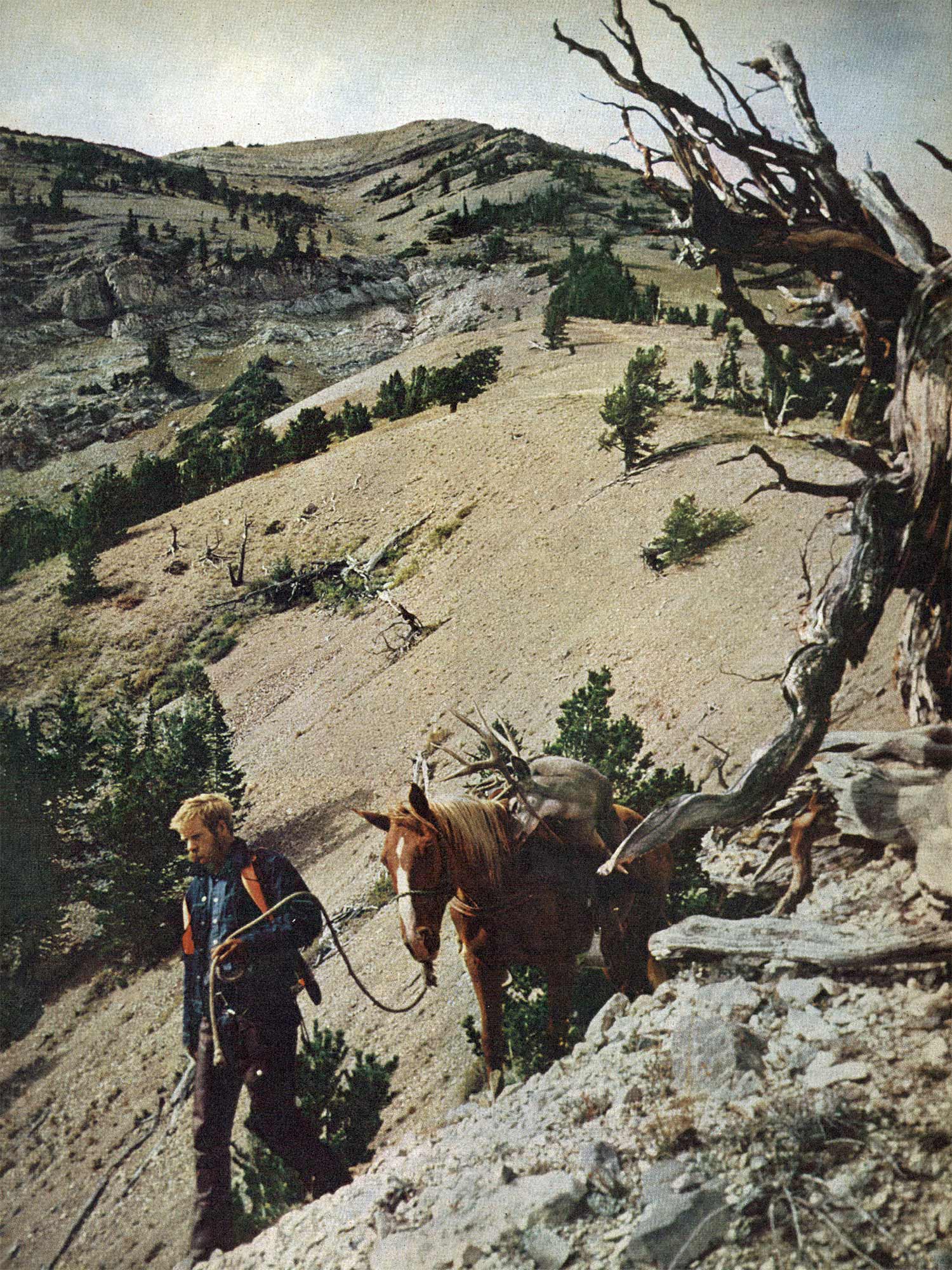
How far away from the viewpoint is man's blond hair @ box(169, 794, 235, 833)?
4105 mm

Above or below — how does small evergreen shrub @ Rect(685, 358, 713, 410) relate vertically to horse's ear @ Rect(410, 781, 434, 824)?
above

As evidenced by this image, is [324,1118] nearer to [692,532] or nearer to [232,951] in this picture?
[232,951]

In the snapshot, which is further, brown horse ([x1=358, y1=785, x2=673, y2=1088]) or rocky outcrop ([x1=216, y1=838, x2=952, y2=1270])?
brown horse ([x1=358, y1=785, x2=673, y2=1088])

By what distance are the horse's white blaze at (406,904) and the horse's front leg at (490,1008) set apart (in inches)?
17.0

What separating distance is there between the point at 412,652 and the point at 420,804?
1929 mm

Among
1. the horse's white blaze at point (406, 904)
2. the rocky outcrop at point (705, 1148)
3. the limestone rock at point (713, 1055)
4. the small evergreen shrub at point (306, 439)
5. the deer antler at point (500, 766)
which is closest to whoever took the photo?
the rocky outcrop at point (705, 1148)

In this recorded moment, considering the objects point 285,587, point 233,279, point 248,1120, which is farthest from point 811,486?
point 233,279

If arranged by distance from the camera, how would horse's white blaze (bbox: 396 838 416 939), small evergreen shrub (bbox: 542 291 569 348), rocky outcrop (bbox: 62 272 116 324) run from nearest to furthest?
1. horse's white blaze (bbox: 396 838 416 939)
2. small evergreen shrub (bbox: 542 291 569 348)
3. rocky outcrop (bbox: 62 272 116 324)

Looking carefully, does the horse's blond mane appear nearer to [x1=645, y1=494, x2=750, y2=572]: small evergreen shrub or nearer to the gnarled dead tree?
the gnarled dead tree

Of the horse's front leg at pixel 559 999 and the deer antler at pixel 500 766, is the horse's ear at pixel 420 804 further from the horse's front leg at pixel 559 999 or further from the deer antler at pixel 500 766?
the horse's front leg at pixel 559 999

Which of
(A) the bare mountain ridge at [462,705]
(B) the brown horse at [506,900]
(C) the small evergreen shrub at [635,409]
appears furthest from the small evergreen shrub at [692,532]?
(B) the brown horse at [506,900]

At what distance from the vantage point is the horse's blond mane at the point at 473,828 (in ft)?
11.9

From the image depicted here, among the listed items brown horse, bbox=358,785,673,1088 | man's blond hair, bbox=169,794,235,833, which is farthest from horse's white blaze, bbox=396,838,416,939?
man's blond hair, bbox=169,794,235,833

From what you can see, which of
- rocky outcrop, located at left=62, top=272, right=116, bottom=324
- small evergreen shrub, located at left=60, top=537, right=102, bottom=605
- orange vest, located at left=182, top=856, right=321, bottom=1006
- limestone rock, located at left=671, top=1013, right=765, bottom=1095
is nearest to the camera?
limestone rock, located at left=671, top=1013, right=765, bottom=1095
